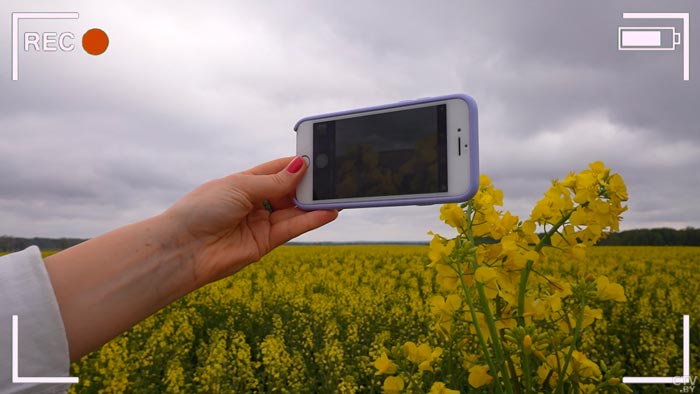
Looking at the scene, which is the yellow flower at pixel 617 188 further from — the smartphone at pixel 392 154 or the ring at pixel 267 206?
the ring at pixel 267 206

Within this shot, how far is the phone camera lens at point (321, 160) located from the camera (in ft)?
6.01

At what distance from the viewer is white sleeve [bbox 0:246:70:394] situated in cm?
101

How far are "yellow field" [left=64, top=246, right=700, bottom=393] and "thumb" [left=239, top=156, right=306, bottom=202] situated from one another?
0.63 metres

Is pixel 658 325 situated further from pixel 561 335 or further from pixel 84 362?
pixel 84 362

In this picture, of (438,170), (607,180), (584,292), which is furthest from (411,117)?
(584,292)

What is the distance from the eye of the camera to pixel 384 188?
1693 millimetres

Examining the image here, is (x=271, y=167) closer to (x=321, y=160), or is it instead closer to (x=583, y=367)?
(x=321, y=160)

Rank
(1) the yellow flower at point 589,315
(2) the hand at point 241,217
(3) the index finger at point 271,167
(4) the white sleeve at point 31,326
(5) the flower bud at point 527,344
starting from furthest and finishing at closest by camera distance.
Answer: (3) the index finger at point 271,167 < (2) the hand at point 241,217 < (1) the yellow flower at point 589,315 < (5) the flower bud at point 527,344 < (4) the white sleeve at point 31,326

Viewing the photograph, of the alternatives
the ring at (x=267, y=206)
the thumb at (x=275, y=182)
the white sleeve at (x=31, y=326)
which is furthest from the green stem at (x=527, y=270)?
the white sleeve at (x=31, y=326)

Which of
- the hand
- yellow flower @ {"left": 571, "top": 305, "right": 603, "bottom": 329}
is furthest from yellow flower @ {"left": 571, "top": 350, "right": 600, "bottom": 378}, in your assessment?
the hand

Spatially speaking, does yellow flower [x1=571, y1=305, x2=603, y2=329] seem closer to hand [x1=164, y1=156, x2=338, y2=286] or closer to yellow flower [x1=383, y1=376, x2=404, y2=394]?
yellow flower [x1=383, y1=376, x2=404, y2=394]

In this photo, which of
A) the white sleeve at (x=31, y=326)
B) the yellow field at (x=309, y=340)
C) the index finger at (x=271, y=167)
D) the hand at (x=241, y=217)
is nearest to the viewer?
the white sleeve at (x=31, y=326)

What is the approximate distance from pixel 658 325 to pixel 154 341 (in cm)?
396

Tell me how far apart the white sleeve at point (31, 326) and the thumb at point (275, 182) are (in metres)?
0.67
